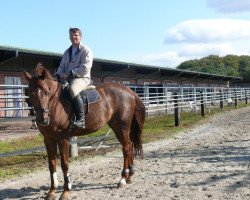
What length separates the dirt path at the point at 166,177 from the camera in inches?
223

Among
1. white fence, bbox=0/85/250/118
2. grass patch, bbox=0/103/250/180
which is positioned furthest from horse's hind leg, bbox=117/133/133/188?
white fence, bbox=0/85/250/118

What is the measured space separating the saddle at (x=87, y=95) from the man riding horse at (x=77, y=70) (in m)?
0.08

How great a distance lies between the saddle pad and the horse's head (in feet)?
3.05

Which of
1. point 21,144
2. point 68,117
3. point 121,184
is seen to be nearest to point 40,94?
point 68,117

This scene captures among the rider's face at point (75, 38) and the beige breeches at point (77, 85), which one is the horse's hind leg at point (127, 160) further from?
the rider's face at point (75, 38)

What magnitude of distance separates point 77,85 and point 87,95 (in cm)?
36

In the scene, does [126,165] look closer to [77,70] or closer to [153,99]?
[77,70]

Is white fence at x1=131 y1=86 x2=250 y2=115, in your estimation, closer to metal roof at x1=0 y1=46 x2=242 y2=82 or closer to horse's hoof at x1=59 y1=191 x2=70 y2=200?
metal roof at x1=0 y1=46 x2=242 y2=82

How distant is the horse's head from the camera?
536cm

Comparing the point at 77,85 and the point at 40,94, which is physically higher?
the point at 77,85

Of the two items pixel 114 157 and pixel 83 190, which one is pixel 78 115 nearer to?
pixel 83 190

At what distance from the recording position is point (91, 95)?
6535mm

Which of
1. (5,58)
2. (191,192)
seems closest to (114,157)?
(191,192)

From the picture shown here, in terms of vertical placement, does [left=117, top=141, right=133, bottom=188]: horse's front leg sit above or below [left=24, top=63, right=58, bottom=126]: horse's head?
below
